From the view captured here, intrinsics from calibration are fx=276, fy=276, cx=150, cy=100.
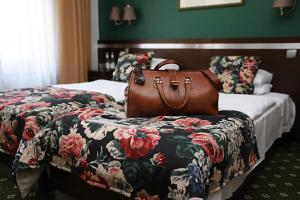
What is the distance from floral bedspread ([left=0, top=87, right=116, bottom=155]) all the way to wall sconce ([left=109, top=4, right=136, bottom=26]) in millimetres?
1934

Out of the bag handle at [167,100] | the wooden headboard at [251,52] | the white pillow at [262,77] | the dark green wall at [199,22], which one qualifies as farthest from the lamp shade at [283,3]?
the bag handle at [167,100]

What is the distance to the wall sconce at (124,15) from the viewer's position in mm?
3518

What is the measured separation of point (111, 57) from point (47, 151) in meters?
2.71

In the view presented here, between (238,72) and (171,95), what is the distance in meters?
1.36

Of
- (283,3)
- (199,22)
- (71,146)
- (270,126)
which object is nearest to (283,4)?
(283,3)

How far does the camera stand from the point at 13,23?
304cm

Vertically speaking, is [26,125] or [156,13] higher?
[156,13]

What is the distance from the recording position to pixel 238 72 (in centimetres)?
252

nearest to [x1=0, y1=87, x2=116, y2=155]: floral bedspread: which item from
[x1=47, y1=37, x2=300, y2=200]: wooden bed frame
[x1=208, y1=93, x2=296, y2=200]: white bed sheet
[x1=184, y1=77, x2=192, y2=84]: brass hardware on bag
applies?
[x1=184, y1=77, x2=192, y2=84]: brass hardware on bag

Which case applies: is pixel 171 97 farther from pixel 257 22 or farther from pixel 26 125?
pixel 257 22

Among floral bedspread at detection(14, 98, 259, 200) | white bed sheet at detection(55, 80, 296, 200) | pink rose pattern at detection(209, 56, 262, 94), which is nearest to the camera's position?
floral bedspread at detection(14, 98, 259, 200)

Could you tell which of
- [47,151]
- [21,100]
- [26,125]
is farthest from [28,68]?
[47,151]

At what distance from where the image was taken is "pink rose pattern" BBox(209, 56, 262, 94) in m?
2.46

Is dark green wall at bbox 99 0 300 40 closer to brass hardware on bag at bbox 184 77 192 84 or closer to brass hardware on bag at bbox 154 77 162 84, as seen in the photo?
brass hardware on bag at bbox 184 77 192 84
